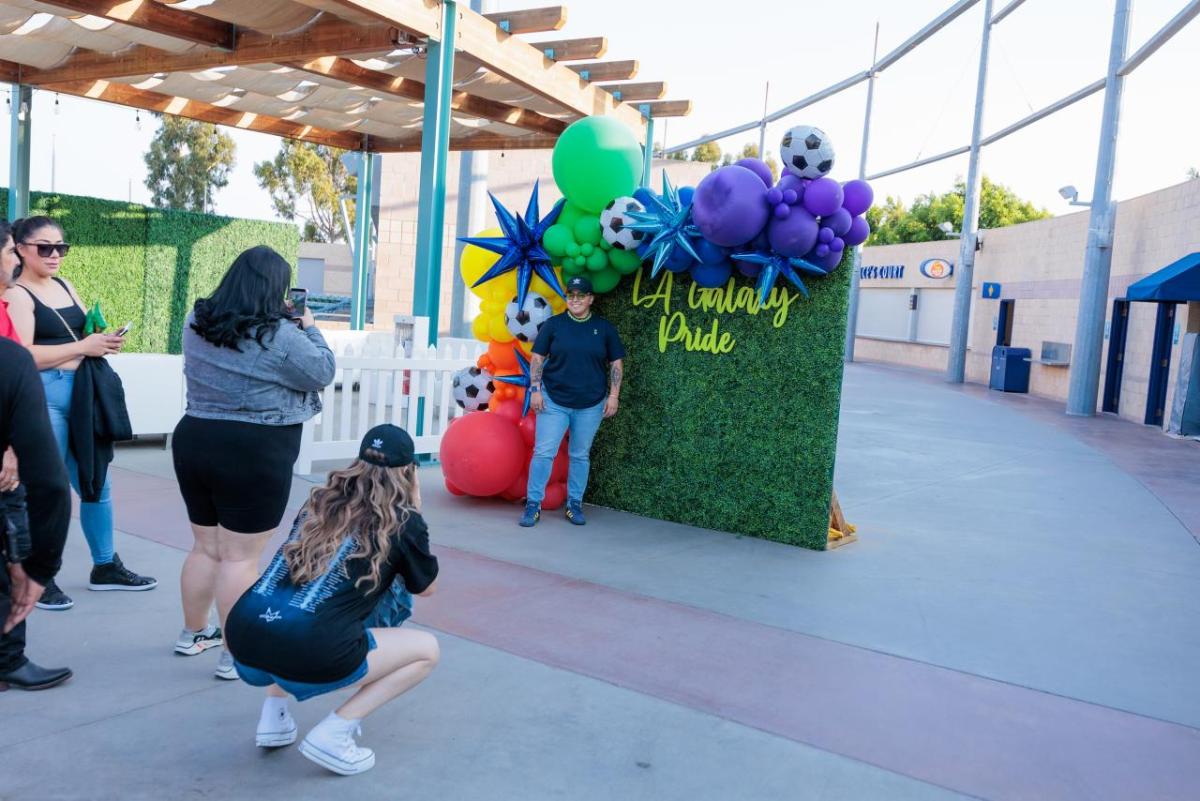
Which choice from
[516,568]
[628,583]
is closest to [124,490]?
[516,568]

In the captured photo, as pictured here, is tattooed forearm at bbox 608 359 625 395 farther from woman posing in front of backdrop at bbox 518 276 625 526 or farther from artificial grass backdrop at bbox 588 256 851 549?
artificial grass backdrop at bbox 588 256 851 549

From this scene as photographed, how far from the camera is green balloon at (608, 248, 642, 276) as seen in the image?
21.5 ft

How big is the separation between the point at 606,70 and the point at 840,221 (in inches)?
179

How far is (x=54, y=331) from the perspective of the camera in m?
4.21

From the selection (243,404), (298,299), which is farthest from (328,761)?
(298,299)

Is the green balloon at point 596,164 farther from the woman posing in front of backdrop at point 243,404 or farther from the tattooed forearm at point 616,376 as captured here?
the woman posing in front of backdrop at point 243,404

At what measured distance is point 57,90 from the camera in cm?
1113

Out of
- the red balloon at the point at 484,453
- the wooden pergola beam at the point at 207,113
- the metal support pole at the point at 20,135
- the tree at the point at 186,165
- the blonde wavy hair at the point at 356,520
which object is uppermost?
the tree at the point at 186,165

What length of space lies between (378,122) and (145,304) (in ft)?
11.3

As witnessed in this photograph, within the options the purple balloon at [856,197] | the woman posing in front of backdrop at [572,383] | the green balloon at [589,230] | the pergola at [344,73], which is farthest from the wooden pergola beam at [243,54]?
the purple balloon at [856,197]

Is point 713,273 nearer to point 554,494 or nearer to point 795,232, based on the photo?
point 795,232

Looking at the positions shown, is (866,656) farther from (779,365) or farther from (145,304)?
(145,304)

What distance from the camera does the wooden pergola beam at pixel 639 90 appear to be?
393 inches

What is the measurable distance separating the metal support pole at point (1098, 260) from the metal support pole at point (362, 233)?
11.9m
